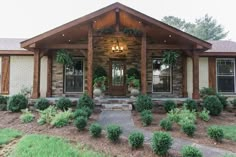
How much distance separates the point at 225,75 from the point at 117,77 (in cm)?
558

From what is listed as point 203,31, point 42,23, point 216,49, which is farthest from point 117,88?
point 42,23

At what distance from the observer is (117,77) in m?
11.1

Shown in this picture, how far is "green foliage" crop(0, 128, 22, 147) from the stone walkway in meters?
2.42

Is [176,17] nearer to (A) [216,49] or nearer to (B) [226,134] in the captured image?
(A) [216,49]

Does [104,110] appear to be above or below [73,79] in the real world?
below

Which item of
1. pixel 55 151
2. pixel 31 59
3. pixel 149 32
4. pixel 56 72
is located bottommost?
pixel 55 151

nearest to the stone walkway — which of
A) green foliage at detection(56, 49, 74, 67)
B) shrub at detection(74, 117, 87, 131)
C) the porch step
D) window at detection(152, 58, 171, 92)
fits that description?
the porch step

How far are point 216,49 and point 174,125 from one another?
6.81 m

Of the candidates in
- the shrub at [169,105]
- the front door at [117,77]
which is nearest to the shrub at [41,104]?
the front door at [117,77]

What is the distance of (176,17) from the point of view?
36.4 m

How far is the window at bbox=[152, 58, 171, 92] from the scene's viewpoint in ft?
36.6

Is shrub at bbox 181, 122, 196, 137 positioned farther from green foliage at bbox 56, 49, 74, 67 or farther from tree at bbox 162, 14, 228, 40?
tree at bbox 162, 14, 228, 40

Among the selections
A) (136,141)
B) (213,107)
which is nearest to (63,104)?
(136,141)

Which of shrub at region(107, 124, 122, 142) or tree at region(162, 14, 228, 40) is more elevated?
tree at region(162, 14, 228, 40)
